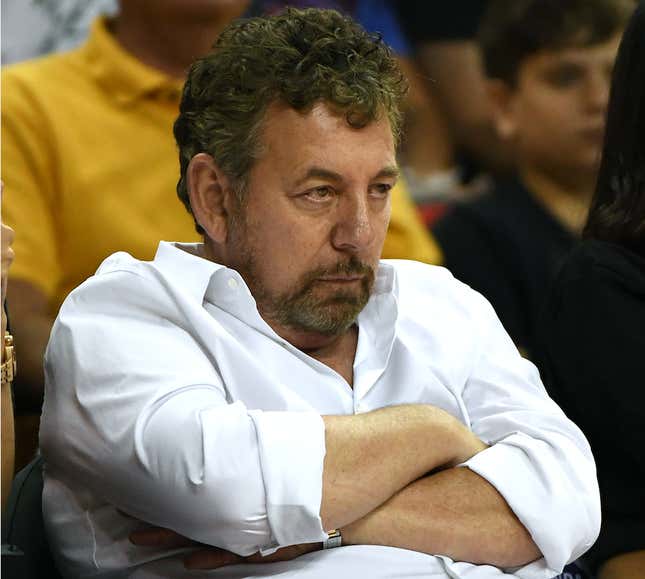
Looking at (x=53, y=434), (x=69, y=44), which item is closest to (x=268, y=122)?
(x=53, y=434)

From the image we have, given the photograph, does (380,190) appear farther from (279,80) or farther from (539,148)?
(539,148)

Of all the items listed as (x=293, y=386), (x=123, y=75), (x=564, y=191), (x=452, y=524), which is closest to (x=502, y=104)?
(x=564, y=191)

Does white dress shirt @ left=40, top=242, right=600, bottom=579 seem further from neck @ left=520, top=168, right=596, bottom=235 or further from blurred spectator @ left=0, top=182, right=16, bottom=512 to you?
neck @ left=520, top=168, right=596, bottom=235

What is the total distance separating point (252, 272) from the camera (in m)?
1.88

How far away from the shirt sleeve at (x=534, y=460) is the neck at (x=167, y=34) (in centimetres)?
134

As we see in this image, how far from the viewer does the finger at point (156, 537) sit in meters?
1.69

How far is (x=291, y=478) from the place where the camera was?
1566mm

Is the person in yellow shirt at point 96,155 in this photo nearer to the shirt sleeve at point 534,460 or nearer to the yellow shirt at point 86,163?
the yellow shirt at point 86,163

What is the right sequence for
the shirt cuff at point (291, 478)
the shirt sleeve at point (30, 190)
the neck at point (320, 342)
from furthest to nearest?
the shirt sleeve at point (30, 190)
the neck at point (320, 342)
the shirt cuff at point (291, 478)

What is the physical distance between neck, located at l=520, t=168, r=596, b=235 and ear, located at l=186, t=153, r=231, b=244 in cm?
155

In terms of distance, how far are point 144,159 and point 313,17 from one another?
1.05m

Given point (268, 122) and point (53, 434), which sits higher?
point (268, 122)

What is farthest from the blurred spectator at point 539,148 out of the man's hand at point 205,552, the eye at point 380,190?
the man's hand at point 205,552

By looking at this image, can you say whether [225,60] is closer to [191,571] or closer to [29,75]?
[191,571]
